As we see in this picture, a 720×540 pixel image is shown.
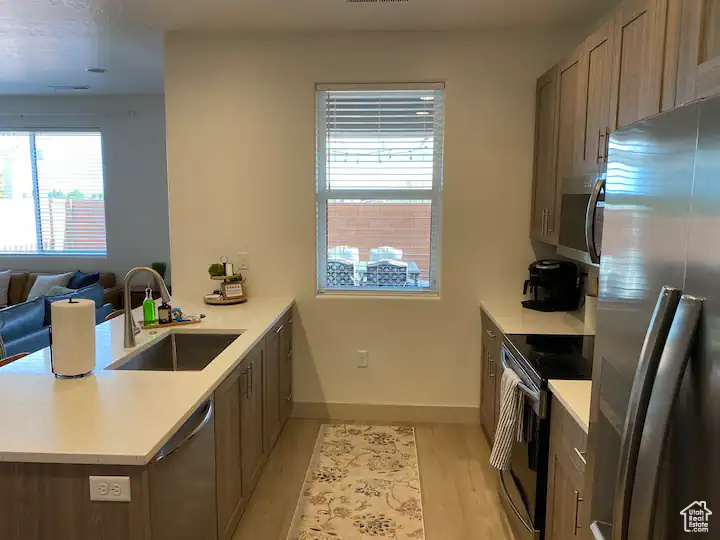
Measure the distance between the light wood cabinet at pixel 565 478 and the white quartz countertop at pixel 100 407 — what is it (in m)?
1.30

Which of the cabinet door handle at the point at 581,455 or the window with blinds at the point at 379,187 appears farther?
the window with blinds at the point at 379,187

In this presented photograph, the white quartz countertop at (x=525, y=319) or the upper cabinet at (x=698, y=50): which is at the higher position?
the upper cabinet at (x=698, y=50)

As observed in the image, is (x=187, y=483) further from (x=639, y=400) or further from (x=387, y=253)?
(x=387, y=253)

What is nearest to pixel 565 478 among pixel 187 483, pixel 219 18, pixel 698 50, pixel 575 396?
pixel 575 396

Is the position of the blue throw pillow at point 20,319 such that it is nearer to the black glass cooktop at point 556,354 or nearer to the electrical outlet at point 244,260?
the electrical outlet at point 244,260

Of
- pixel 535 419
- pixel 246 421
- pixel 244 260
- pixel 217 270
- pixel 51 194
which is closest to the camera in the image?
pixel 535 419

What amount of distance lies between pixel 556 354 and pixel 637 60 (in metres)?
1.27

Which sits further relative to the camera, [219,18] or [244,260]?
[244,260]

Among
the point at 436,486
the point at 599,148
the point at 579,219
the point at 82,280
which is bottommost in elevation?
the point at 436,486

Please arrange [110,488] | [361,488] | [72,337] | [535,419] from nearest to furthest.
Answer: [110,488] < [72,337] < [535,419] < [361,488]

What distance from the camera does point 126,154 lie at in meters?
6.25

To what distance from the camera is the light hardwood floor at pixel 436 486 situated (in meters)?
2.69

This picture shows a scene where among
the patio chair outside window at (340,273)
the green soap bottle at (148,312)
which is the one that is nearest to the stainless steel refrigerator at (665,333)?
the green soap bottle at (148,312)

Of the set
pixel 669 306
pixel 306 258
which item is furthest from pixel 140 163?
pixel 669 306
